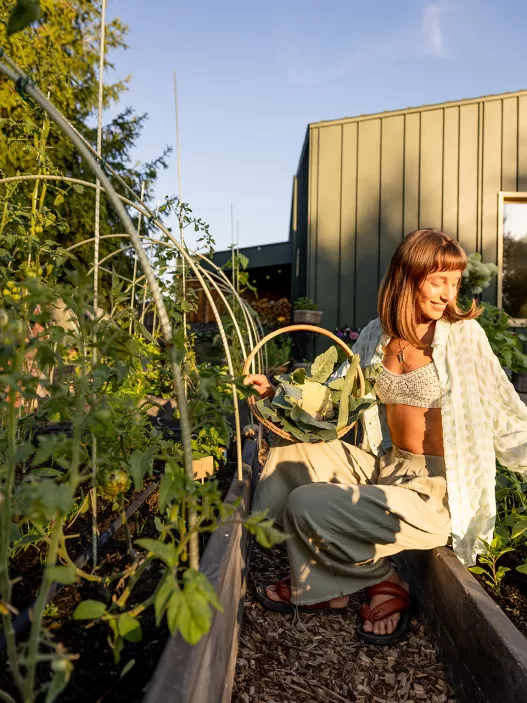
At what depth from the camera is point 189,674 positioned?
815mm

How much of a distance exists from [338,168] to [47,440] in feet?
17.2

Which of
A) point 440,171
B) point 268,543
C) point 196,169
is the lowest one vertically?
point 268,543

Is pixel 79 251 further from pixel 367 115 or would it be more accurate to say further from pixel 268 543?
pixel 268 543

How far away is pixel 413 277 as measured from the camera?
2004 millimetres

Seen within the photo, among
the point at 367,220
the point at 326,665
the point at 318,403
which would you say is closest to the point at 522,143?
the point at 367,220

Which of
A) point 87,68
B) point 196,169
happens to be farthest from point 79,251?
point 196,169

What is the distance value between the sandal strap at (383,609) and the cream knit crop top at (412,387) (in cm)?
68

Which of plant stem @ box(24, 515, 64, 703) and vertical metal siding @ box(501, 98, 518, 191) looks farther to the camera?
vertical metal siding @ box(501, 98, 518, 191)

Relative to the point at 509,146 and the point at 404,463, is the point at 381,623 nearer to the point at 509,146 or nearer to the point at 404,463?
the point at 404,463

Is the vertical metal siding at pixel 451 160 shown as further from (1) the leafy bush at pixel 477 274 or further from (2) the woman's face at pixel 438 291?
(2) the woman's face at pixel 438 291

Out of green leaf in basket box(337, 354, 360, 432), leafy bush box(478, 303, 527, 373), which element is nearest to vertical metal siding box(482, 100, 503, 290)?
leafy bush box(478, 303, 527, 373)

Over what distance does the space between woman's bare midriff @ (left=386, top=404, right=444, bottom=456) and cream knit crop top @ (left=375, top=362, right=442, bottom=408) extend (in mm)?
29

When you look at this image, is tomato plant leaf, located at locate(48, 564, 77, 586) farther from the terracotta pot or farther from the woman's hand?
the terracotta pot

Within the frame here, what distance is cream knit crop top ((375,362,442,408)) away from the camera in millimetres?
1942
